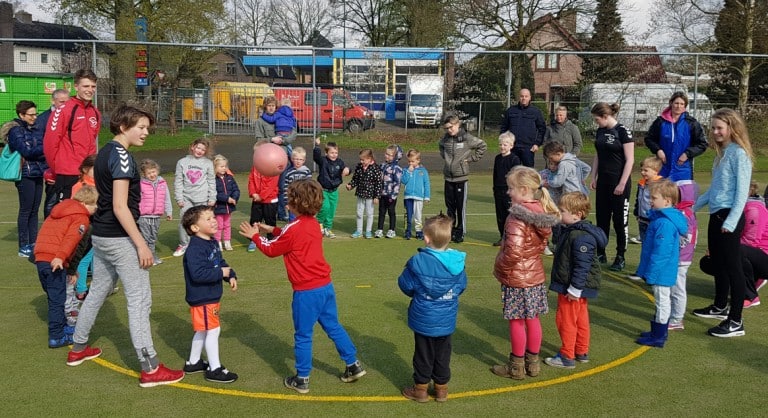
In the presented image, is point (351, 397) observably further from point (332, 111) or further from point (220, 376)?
point (332, 111)

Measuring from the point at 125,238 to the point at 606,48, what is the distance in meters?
36.3

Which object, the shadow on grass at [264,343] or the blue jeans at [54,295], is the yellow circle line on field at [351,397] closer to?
the shadow on grass at [264,343]

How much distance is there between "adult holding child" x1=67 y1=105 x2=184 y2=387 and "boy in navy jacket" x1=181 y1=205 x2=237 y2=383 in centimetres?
30

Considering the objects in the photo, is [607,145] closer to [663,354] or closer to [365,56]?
[663,354]

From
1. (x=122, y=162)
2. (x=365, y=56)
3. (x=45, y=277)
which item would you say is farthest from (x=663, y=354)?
(x=365, y=56)

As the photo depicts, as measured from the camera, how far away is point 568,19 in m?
33.6

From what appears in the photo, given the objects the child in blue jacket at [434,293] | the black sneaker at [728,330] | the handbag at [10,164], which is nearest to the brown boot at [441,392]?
the child in blue jacket at [434,293]

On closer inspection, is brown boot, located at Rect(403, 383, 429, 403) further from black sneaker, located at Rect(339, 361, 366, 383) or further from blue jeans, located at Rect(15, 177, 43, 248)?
blue jeans, located at Rect(15, 177, 43, 248)

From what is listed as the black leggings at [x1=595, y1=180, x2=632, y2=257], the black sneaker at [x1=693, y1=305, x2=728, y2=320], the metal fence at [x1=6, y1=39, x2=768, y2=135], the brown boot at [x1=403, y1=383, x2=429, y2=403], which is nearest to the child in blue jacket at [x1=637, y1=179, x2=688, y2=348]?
the black sneaker at [x1=693, y1=305, x2=728, y2=320]

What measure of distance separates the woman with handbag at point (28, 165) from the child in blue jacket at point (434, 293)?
7317mm

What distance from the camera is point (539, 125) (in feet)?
37.6

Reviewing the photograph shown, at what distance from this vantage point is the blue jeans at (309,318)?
509 cm

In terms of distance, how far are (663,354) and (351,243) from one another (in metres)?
5.91

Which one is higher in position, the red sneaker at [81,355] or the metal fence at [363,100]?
the metal fence at [363,100]
